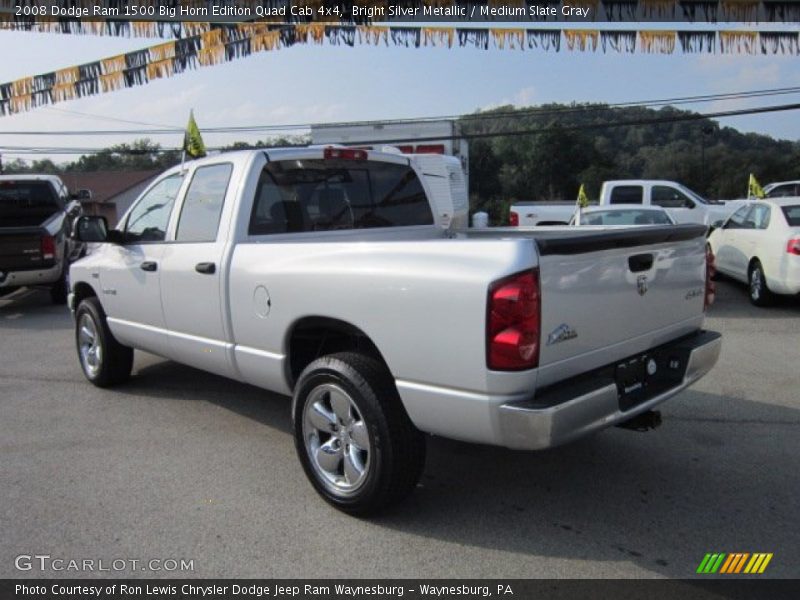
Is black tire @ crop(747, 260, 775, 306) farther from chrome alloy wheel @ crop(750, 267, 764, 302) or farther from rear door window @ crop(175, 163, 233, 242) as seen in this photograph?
rear door window @ crop(175, 163, 233, 242)

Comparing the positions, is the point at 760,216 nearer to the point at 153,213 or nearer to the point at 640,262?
the point at 640,262

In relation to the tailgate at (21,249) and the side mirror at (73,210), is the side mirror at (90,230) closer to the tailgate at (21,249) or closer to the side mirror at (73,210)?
the tailgate at (21,249)

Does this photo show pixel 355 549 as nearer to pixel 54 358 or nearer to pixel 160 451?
pixel 160 451

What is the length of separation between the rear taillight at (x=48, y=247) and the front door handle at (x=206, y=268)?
7.98 metres

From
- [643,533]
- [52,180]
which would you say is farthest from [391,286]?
[52,180]

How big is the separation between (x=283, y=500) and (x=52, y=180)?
10911mm

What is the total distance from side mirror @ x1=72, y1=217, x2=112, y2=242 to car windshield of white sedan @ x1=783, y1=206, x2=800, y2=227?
28.3ft

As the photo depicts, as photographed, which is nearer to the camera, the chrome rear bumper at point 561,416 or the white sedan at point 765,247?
the chrome rear bumper at point 561,416

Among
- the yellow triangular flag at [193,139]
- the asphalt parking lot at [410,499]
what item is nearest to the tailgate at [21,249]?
the yellow triangular flag at [193,139]

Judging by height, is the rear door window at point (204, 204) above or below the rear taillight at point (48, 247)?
above

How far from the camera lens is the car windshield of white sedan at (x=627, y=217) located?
11.2 metres

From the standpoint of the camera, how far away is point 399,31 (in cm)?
935

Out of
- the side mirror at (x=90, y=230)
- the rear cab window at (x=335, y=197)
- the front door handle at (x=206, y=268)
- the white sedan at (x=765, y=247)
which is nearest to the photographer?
the front door handle at (x=206, y=268)

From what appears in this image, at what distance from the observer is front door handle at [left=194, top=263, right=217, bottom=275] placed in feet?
14.1
